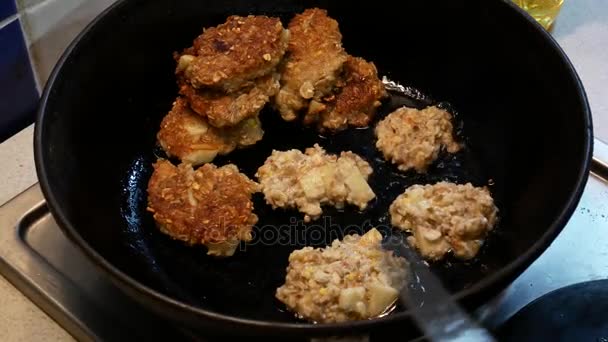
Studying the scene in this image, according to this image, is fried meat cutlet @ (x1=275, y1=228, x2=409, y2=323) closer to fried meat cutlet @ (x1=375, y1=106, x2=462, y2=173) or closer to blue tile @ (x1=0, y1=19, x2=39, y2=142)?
fried meat cutlet @ (x1=375, y1=106, x2=462, y2=173)

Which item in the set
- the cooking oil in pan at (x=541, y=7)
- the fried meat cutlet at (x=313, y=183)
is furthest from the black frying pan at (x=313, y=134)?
the cooking oil in pan at (x=541, y=7)

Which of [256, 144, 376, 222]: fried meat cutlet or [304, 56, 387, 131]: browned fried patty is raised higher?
[304, 56, 387, 131]: browned fried patty

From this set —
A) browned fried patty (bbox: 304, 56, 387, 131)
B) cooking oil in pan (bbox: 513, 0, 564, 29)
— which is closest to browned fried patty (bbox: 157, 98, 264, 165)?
browned fried patty (bbox: 304, 56, 387, 131)

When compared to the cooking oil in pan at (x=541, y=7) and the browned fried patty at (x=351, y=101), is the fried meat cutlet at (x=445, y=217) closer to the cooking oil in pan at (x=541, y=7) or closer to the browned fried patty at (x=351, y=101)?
the browned fried patty at (x=351, y=101)

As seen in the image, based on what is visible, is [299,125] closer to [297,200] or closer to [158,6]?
[297,200]

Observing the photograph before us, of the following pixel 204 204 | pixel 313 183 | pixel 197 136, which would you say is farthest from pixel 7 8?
pixel 313 183

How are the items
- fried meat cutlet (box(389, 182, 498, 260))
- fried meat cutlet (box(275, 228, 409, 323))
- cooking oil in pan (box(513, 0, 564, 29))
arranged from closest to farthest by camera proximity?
fried meat cutlet (box(275, 228, 409, 323)) → fried meat cutlet (box(389, 182, 498, 260)) → cooking oil in pan (box(513, 0, 564, 29))

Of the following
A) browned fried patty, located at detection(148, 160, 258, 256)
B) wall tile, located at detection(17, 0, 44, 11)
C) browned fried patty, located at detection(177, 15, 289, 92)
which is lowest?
browned fried patty, located at detection(148, 160, 258, 256)
